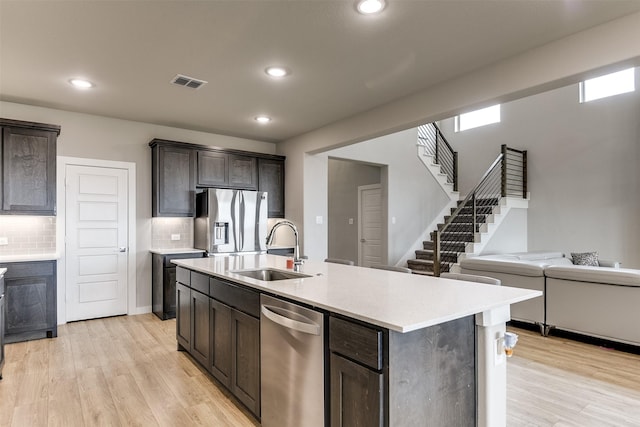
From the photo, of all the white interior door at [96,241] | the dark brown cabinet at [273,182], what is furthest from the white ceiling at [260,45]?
the dark brown cabinet at [273,182]

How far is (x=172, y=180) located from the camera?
16.7 feet

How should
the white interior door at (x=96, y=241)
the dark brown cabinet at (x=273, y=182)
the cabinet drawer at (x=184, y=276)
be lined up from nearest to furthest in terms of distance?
the cabinet drawer at (x=184, y=276)
the white interior door at (x=96, y=241)
the dark brown cabinet at (x=273, y=182)

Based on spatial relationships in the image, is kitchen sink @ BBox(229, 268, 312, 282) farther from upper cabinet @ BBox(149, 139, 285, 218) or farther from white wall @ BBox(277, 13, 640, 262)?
upper cabinet @ BBox(149, 139, 285, 218)

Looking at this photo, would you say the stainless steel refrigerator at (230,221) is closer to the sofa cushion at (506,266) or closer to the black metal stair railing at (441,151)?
the sofa cushion at (506,266)

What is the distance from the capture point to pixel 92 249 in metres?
4.79

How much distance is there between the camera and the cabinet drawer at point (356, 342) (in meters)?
1.43

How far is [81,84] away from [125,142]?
1.36 meters

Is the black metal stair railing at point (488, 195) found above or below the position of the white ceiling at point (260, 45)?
below

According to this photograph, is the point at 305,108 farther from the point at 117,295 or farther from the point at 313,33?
the point at 117,295

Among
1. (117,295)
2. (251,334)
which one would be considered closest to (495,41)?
(251,334)

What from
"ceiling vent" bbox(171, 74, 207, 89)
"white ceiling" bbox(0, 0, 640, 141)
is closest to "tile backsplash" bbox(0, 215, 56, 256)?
"white ceiling" bbox(0, 0, 640, 141)

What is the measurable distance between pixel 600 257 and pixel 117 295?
7.84 metres

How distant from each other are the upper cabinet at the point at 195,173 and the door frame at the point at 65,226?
12.2 inches

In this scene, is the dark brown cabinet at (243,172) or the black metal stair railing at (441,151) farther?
the black metal stair railing at (441,151)
